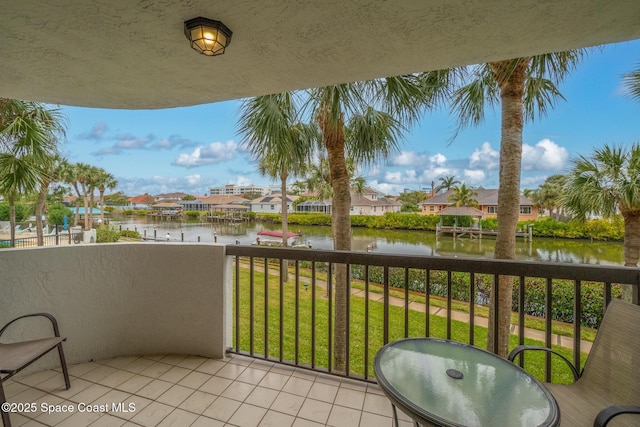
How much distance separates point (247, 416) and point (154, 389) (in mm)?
844

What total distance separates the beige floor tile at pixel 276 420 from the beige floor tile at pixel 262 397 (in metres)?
0.10

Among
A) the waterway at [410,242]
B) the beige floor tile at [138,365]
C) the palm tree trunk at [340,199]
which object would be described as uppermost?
the palm tree trunk at [340,199]

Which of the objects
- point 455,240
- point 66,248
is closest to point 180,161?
point 455,240

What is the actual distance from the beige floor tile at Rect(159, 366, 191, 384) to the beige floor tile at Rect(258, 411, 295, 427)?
2.96 feet

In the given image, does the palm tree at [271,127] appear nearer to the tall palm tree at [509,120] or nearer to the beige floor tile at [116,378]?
the tall palm tree at [509,120]

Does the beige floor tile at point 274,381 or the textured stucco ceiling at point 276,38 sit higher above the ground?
the textured stucco ceiling at point 276,38

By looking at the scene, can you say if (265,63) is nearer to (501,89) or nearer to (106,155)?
(501,89)

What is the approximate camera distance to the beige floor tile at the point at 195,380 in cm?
226

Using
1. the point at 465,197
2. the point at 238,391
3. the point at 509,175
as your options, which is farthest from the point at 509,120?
the point at 465,197

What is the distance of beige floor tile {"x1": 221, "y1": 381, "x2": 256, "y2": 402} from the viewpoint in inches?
83.4

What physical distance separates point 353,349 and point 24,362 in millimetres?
5092

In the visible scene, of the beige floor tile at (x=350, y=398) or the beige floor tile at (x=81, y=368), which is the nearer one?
the beige floor tile at (x=350, y=398)

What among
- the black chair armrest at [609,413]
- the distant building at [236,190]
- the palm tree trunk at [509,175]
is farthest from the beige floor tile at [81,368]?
the distant building at [236,190]

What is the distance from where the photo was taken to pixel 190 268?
Result: 8.73 feet
